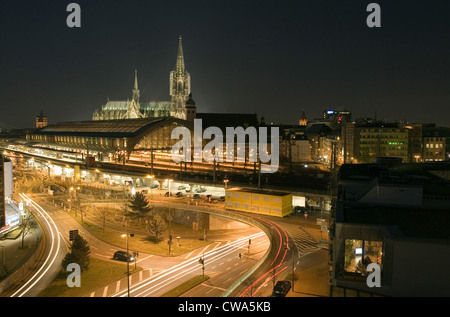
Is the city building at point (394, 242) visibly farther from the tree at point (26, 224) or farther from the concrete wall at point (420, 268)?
the tree at point (26, 224)

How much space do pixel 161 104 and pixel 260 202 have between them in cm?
9678

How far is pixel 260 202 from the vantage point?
27.8 m

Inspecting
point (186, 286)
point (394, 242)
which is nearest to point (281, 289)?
point (186, 286)

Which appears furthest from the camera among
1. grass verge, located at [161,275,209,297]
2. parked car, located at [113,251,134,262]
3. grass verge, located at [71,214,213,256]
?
grass verge, located at [71,214,213,256]

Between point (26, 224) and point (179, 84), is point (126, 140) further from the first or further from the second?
point (179, 84)

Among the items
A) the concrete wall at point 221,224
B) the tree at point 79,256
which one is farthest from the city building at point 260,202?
the tree at point 79,256

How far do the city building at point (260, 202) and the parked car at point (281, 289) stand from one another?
38.8 ft

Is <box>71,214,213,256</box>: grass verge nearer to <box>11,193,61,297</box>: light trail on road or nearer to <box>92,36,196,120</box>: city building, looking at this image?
<box>11,193,61,297</box>: light trail on road

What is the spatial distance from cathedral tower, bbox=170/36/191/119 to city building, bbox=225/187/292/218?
259 feet

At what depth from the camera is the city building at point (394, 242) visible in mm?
9117

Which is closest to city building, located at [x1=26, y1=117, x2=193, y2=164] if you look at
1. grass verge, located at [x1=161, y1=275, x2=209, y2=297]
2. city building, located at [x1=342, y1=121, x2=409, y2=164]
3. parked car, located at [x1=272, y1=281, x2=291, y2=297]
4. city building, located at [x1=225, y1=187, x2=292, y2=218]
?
city building, located at [x1=225, y1=187, x2=292, y2=218]

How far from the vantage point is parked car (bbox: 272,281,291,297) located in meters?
14.3
